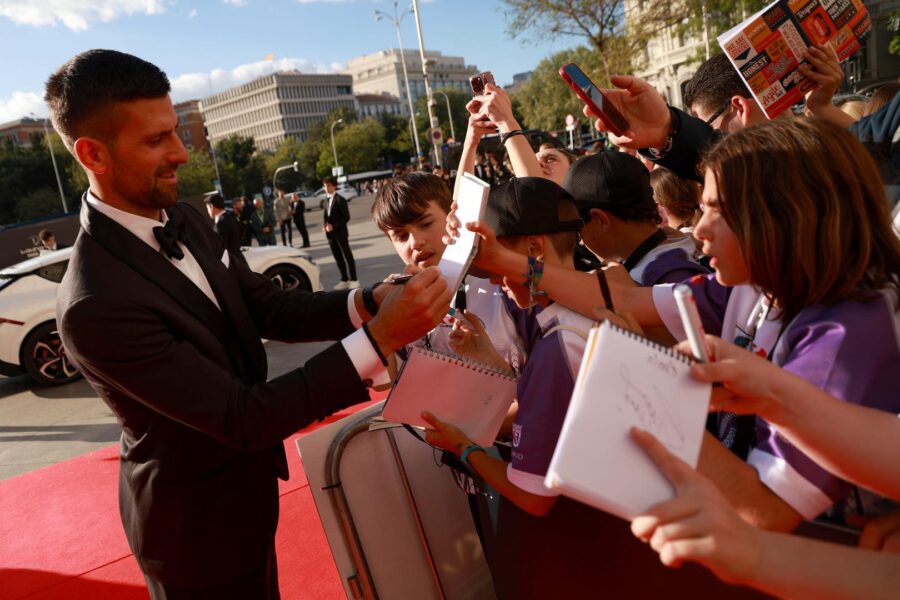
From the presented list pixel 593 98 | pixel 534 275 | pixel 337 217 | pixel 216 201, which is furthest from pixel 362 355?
pixel 216 201

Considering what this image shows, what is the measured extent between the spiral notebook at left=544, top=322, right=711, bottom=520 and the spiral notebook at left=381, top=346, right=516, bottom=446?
904 mm

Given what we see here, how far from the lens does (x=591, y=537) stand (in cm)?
155

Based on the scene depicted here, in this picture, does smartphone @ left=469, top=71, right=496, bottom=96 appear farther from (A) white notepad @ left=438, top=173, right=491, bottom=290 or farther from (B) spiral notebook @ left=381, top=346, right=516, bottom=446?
(B) spiral notebook @ left=381, top=346, right=516, bottom=446

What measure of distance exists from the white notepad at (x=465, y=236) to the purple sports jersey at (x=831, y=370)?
0.74 m

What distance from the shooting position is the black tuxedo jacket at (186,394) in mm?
1568

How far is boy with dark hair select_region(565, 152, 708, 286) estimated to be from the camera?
91.6 inches

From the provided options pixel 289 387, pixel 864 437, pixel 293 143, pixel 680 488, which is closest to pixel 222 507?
pixel 289 387

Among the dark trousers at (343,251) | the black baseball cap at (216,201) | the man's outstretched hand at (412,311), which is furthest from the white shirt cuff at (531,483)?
the black baseball cap at (216,201)

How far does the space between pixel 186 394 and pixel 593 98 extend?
1678 millimetres

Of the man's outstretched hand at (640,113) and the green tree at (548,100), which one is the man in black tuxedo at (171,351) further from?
the green tree at (548,100)

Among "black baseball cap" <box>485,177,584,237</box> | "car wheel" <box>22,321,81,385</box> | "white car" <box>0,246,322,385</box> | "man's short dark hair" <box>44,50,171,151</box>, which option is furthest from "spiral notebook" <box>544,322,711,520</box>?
"car wheel" <box>22,321,81,385</box>

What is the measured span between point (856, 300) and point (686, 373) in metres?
0.49

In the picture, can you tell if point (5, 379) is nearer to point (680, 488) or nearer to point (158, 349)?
point (158, 349)

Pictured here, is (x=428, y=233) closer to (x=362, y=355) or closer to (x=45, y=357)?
(x=362, y=355)
